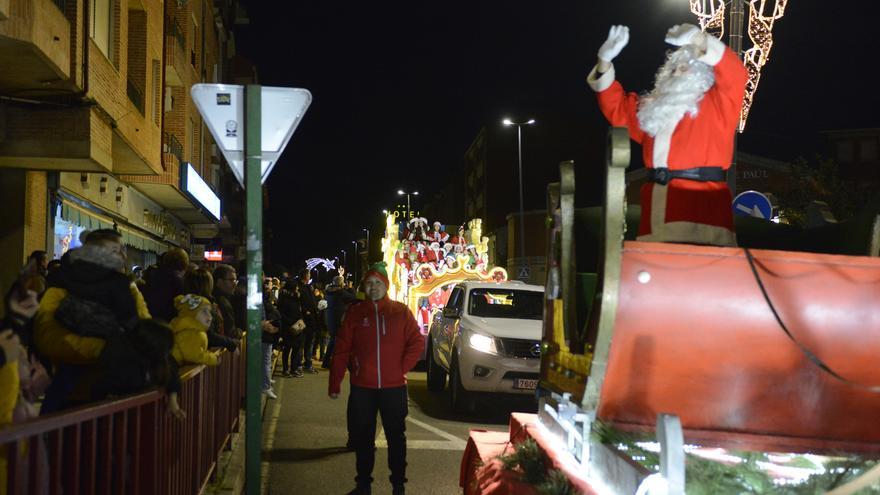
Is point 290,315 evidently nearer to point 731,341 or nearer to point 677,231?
point 677,231

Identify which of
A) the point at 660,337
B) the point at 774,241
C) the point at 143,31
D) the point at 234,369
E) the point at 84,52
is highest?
the point at 143,31

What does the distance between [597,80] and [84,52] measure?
390 inches

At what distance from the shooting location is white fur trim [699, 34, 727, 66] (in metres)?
3.73

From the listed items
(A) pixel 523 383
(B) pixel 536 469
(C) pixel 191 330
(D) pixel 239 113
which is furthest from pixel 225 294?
(B) pixel 536 469

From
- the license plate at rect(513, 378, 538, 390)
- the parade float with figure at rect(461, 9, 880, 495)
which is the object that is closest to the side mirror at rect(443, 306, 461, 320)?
the license plate at rect(513, 378, 538, 390)

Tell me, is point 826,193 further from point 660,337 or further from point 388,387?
point 660,337

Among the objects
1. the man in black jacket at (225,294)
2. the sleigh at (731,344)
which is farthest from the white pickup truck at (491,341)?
the sleigh at (731,344)

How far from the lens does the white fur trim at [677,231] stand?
3.67 metres

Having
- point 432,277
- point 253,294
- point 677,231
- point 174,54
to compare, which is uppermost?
point 174,54

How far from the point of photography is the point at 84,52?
1189 cm

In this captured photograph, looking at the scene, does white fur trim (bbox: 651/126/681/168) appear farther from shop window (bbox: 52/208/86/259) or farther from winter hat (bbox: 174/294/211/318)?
shop window (bbox: 52/208/86/259)

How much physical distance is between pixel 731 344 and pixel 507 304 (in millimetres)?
9762

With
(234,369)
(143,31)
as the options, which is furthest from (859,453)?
(143,31)

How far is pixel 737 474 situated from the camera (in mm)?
2883
